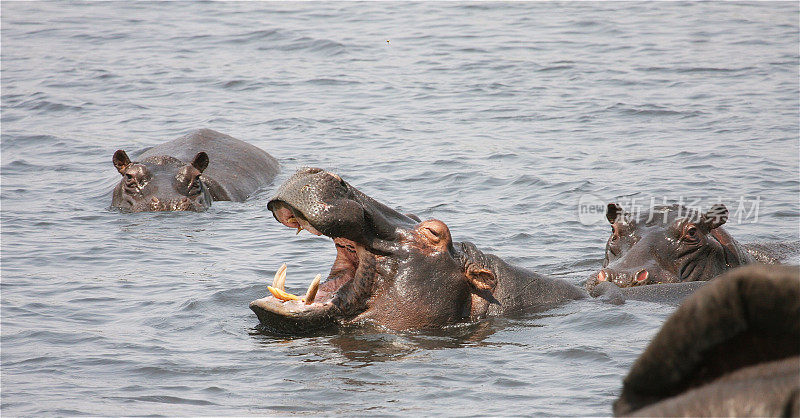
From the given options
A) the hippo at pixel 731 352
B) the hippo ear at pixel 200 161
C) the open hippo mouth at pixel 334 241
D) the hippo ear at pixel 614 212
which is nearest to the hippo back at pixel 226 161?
the hippo ear at pixel 200 161

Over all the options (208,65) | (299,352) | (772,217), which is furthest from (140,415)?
(208,65)

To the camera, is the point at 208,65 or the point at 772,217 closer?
the point at 772,217

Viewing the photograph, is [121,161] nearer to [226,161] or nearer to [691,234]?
[226,161]

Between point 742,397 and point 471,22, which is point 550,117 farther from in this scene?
point 742,397

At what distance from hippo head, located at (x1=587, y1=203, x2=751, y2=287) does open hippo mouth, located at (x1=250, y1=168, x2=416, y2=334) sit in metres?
2.30

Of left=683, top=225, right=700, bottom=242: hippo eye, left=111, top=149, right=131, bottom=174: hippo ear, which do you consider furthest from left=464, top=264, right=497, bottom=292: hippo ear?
left=111, top=149, right=131, bottom=174: hippo ear

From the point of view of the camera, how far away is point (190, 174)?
42.1 feet

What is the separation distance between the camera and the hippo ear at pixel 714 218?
8.48m

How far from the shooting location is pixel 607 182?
1362 cm

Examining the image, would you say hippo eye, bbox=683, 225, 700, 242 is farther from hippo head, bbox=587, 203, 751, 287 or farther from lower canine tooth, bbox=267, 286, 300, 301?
lower canine tooth, bbox=267, 286, 300, 301

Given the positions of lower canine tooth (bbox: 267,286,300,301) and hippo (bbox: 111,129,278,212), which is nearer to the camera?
lower canine tooth (bbox: 267,286,300,301)

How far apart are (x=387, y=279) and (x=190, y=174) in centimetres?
676

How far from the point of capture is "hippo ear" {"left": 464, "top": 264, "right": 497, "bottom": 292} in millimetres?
6742

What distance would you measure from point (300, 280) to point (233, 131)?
8.75 metres
